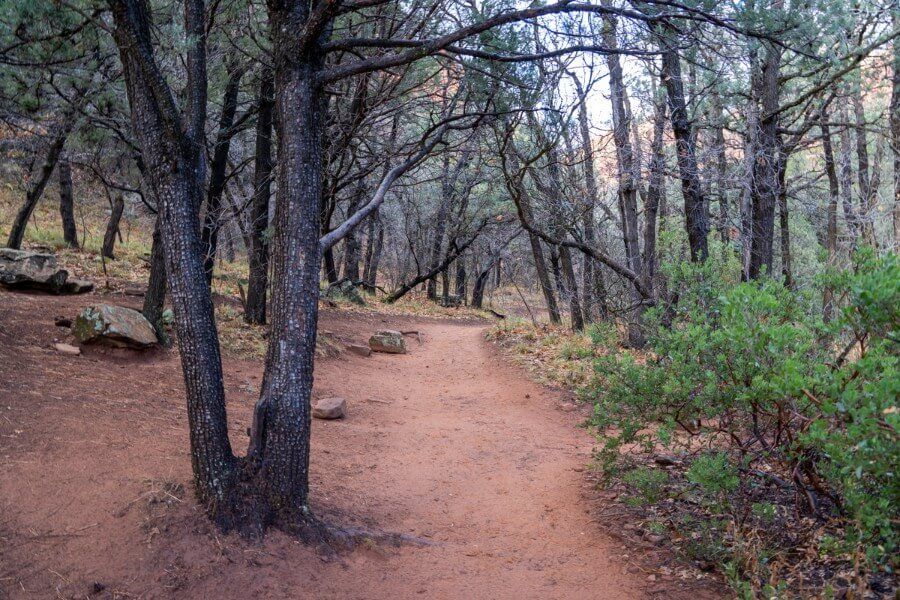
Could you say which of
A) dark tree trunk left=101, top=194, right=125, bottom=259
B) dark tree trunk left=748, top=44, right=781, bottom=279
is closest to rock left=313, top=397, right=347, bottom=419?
dark tree trunk left=748, top=44, right=781, bottom=279

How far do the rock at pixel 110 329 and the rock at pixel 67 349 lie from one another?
20 cm

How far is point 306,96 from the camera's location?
4.46 meters

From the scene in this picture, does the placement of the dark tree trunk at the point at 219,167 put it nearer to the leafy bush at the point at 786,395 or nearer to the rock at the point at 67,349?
the rock at the point at 67,349

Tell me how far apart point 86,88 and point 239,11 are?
2.54 m

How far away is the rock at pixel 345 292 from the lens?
61.5 feet

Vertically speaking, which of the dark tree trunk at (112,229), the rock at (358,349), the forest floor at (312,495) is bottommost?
the forest floor at (312,495)

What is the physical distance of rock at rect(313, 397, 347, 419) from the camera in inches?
330

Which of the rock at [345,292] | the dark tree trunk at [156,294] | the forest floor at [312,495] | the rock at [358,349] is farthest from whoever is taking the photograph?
the rock at [345,292]

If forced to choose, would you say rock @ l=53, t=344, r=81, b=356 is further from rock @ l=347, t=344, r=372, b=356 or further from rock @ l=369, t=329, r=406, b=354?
rock @ l=369, t=329, r=406, b=354

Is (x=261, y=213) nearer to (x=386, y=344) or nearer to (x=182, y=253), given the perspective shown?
(x=386, y=344)

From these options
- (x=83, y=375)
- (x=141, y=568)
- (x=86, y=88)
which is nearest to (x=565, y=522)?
(x=141, y=568)

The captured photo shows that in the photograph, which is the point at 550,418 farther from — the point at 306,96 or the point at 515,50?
the point at 306,96

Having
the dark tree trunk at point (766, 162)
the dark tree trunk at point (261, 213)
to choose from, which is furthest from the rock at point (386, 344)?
the dark tree trunk at point (766, 162)

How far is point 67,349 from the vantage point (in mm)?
7555
